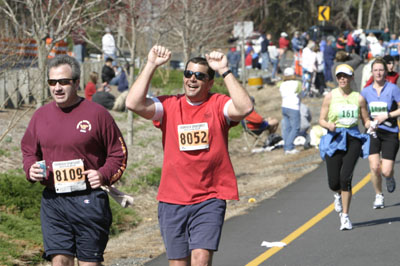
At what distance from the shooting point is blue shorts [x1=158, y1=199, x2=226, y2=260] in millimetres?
5938

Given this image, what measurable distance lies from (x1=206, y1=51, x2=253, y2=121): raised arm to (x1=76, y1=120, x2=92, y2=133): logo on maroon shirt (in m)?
0.98

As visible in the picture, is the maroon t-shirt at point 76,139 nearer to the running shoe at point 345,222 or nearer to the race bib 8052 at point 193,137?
the race bib 8052 at point 193,137

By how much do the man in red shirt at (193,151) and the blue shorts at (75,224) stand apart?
0.48m

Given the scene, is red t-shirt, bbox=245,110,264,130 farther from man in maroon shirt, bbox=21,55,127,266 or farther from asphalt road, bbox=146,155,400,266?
man in maroon shirt, bbox=21,55,127,266

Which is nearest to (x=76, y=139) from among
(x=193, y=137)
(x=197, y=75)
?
(x=193, y=137)

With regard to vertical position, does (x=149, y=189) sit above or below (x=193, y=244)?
below

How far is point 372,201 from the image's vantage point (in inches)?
474

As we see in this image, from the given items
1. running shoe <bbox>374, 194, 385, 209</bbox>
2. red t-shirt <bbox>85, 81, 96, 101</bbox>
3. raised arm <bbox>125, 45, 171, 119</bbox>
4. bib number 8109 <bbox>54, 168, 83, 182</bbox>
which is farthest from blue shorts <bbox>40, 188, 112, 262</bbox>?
red t-shirt <bbox>85, 81, 96, 101</bbox>

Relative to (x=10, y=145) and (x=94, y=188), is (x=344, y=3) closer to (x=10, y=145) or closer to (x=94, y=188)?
(x=10, y=145)

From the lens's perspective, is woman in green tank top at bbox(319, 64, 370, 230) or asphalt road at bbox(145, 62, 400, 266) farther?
woman in green tank top at bbox(319, 64, 370, 230)

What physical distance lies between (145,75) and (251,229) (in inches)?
196

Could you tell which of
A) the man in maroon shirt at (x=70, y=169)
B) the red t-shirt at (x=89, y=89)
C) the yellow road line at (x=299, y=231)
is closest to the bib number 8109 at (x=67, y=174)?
the man in maroon shirt at (x=70, y=169)

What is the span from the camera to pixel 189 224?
6.05m

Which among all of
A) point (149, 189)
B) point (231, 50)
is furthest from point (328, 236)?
point (231, 50)
